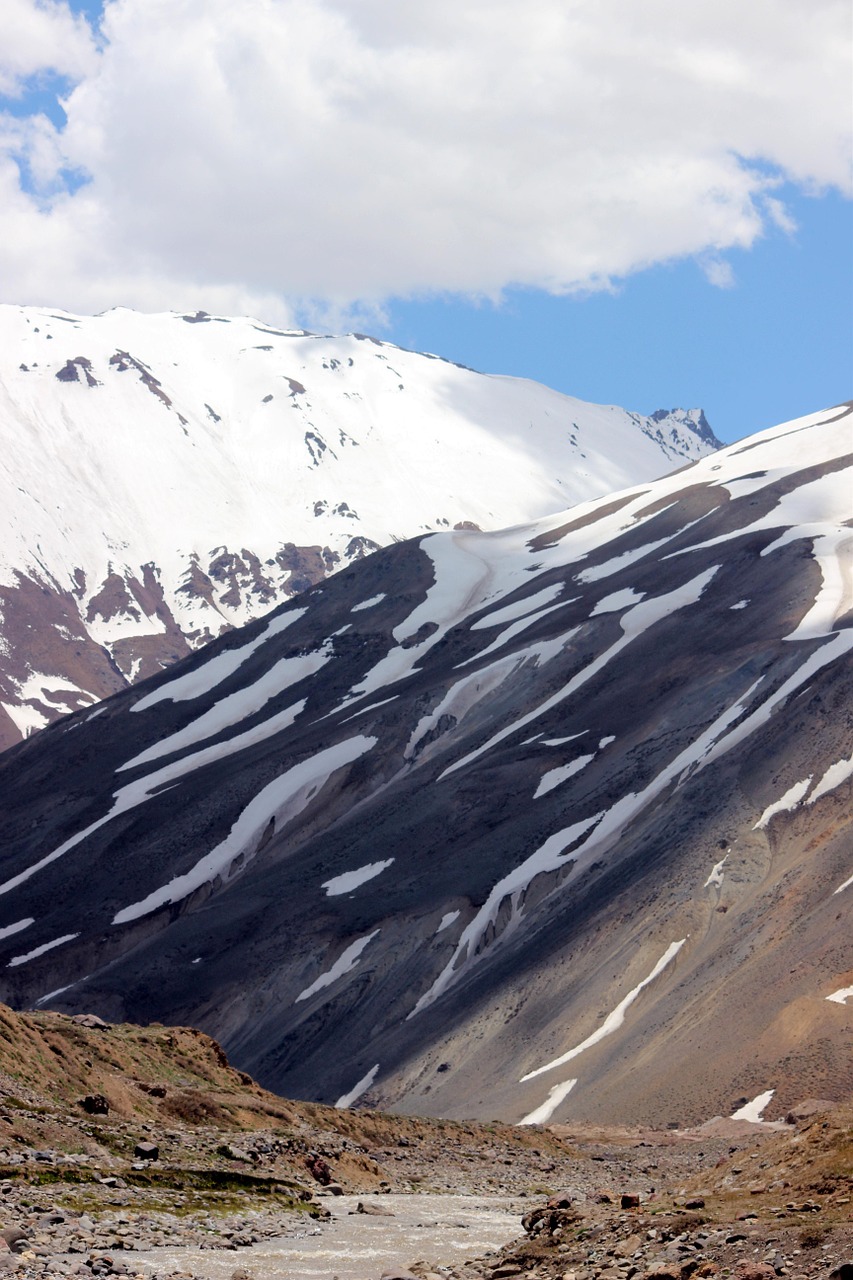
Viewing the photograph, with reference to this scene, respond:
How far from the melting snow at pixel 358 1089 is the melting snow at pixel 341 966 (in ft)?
37.6

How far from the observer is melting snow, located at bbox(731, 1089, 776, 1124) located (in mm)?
54875

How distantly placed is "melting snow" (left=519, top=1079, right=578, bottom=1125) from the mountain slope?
161 millimetres

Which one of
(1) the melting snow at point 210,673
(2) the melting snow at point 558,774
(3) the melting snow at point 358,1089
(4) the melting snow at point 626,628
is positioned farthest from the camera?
(1) the melting snow at point 210,673

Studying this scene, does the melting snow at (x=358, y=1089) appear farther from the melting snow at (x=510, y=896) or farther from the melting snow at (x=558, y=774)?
the melting snow at (x=558, y=774)

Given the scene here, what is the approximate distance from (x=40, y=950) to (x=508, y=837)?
34575 millimetres

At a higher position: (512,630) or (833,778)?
(512,630)

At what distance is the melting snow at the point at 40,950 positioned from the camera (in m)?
102

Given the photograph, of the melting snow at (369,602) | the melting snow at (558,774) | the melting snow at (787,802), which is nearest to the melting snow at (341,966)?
the melting snow at (558,774)

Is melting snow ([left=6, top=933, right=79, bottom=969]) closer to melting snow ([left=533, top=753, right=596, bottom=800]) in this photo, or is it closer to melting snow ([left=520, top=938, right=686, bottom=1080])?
melting snow ([left=533, top=753, right=596, bottom=800])

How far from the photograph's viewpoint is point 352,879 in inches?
3679

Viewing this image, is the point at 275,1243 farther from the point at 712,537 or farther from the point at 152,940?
the point at 712,537

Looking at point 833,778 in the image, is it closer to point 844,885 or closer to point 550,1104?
point 844,885

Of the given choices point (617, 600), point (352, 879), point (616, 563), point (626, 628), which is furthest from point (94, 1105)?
point (616, 563)

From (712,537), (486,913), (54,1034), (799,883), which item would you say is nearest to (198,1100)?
(54,1034)
